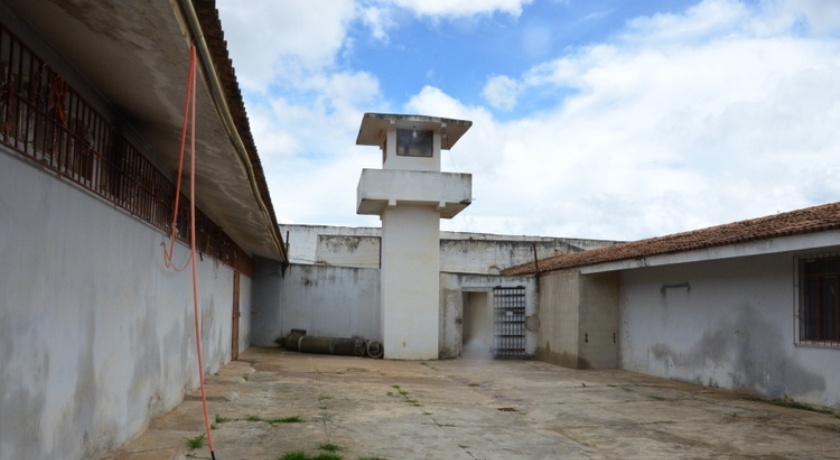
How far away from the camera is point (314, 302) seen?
74.4 feet

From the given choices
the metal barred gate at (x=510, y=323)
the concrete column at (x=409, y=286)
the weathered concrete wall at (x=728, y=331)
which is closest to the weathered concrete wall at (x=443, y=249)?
the metal barred gate at (x=510, y=323)

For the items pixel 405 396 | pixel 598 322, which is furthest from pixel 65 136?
pixel 598 322

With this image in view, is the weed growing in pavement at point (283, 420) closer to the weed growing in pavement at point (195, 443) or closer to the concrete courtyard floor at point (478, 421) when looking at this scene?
the concrete courtyard floor at point (478, 421)

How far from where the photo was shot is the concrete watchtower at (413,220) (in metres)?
18.8

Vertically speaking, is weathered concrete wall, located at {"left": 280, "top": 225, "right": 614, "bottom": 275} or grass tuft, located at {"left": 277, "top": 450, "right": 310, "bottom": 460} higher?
weathered concrete wall, located at {"left": 280, "top": 225, "right": 614, "bottom": 275}

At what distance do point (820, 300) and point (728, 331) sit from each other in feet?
7.84

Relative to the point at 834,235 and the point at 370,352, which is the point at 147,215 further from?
the point at 370,352

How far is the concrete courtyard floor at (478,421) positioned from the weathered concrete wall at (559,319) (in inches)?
113

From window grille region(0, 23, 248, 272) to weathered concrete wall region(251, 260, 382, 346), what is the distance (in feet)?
49.4

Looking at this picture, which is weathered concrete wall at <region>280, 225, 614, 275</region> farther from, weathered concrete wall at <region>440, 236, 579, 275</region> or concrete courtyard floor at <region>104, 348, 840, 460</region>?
concrete courtyard floor at <region>104, 348, 840, 460</region>

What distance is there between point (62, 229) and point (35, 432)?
4.26 feet

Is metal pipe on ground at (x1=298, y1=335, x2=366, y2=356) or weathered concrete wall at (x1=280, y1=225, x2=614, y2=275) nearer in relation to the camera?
metal pipe on ground at (x1=298, y1=335, x2=366, y2=356)

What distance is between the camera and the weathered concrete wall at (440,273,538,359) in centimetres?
2011

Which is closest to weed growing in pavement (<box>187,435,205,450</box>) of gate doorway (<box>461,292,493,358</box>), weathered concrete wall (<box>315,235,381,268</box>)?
gate doorway (<box>461,292,493,358</box>)
